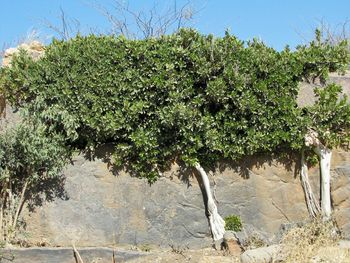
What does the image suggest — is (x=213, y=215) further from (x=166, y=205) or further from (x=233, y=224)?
(x=166, y=205)

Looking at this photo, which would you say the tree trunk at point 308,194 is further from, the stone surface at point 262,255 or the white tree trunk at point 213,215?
the white tree trunk at point 213,215

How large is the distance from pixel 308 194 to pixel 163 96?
271 centimetres

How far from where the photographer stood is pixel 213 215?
329 inches

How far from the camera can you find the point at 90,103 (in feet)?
26.9

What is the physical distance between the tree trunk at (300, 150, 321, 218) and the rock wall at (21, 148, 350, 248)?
10 centimetres

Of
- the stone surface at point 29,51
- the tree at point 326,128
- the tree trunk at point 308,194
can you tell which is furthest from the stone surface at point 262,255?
the stone surface at point 29,51

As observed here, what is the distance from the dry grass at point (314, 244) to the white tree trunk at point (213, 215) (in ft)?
3.23

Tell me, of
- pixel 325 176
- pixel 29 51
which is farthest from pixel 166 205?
pixel 29 51

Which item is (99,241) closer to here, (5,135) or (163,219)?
(163,219)

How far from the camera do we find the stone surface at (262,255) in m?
7.19

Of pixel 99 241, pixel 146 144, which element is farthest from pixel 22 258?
pixel 146 144

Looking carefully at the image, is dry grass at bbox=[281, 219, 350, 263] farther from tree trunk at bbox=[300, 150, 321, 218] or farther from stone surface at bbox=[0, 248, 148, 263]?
stone surface at bbox=[0, 248, 148, 263]

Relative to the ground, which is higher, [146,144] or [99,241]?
[146,144]

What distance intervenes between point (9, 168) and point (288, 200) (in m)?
4.21
